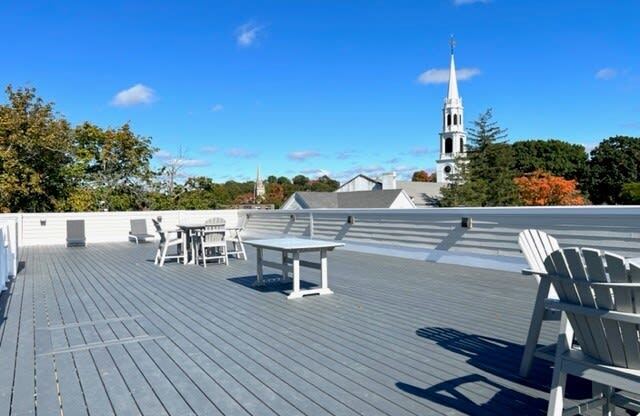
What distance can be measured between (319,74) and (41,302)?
23.8m

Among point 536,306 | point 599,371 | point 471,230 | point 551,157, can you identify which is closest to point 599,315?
point 599,371

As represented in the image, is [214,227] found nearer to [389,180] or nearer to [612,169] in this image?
[389,180]

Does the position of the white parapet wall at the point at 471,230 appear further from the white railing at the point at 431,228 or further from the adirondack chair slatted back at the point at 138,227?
the adirondack chair slatted back at the point at 138,227

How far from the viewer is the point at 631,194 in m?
40.5

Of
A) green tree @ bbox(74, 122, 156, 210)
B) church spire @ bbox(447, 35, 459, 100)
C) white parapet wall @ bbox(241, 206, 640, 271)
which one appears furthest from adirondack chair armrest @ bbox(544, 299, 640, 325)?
church spire @ bbox(447, 35, 459, 100)

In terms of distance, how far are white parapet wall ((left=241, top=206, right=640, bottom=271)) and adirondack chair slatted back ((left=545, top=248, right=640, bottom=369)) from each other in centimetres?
449

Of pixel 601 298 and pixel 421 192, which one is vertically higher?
pixel 421 192

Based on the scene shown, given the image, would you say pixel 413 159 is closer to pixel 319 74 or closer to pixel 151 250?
pixel 319 74

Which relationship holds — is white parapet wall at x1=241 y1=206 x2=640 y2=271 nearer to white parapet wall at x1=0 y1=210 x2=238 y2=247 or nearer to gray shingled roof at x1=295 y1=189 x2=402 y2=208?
white parapet wall at x1=0 y1=210 x2=238 y2=247

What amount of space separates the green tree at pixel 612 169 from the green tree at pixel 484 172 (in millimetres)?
15152

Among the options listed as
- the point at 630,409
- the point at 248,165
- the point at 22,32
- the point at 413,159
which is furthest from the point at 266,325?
the point at 413,159

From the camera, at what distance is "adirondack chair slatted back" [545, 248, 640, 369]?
70.1 inches

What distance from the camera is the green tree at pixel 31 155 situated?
1596cm

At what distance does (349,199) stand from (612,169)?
2926 cm
